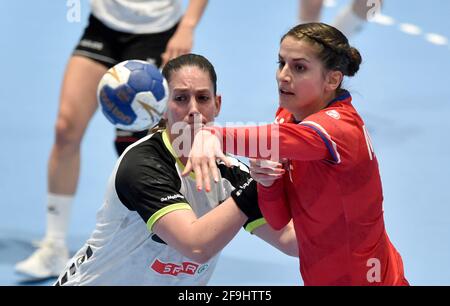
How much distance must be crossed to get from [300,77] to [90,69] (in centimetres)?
190

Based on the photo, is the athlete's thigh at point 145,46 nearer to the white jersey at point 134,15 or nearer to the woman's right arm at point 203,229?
the white jersey at point 134,15

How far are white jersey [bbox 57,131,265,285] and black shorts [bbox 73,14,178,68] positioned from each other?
1.49 m

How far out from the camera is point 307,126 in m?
2.61

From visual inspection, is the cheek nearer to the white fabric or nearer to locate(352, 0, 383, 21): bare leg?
the white fabric

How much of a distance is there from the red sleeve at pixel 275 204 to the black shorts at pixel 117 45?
1862mm

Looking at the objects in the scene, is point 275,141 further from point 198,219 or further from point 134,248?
point 134,248

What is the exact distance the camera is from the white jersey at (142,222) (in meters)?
3.00

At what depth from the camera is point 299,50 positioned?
112 inches

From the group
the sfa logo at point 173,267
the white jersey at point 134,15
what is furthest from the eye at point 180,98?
the white jersey at point 134,15

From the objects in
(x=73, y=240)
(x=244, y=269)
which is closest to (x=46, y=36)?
(x=73, y=240)

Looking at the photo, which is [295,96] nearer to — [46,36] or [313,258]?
[313,258]

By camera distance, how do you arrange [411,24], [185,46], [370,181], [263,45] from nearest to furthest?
1. [370,181]
2. [185,46]
3. [263,45]
4. [411,24]

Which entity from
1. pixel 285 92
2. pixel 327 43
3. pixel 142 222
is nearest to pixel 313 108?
pixel 285 92

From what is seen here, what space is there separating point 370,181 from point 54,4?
666 centimetres
